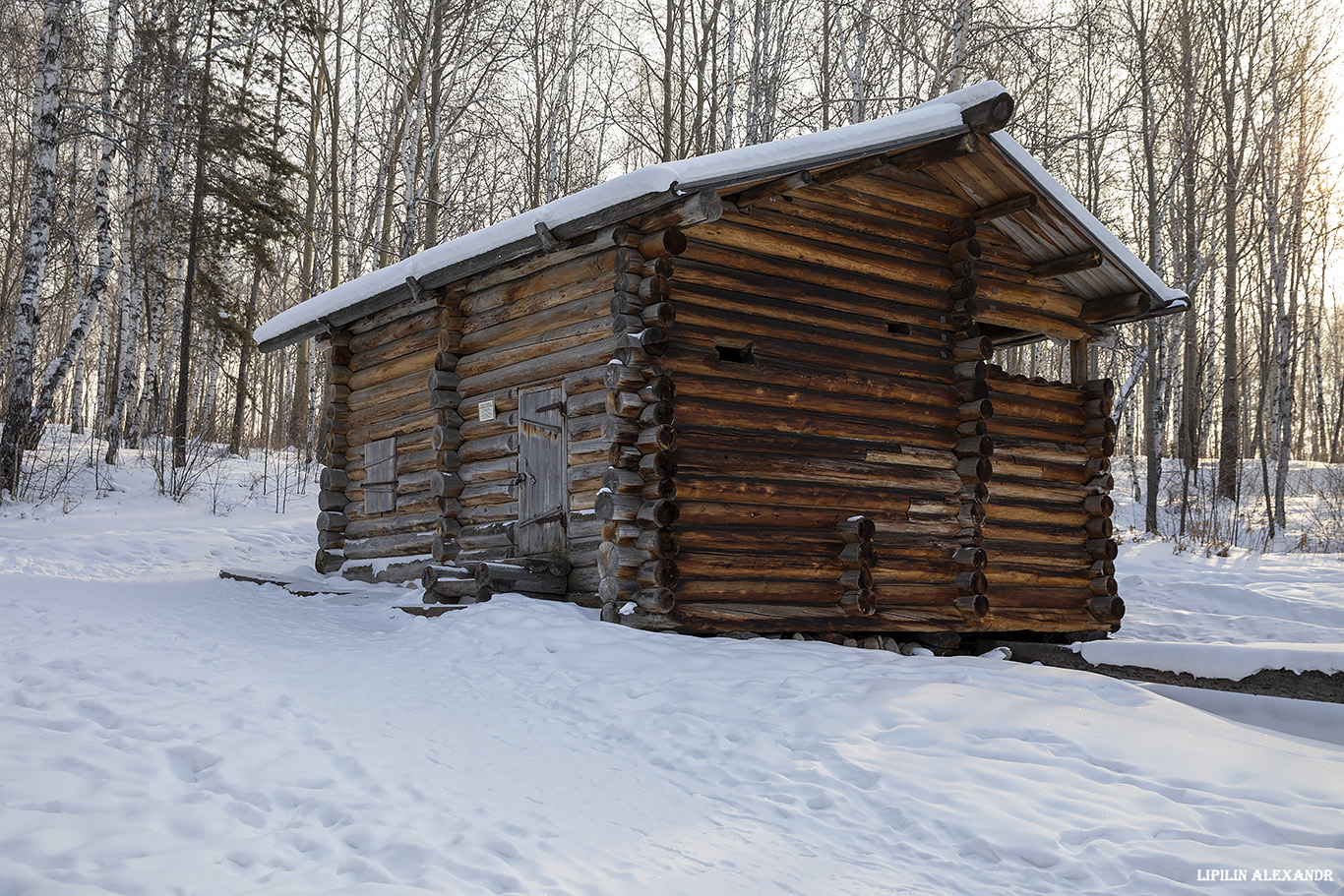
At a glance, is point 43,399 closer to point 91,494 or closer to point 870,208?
point 91,494

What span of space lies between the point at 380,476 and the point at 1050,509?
8.62 m

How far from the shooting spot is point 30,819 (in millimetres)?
3414

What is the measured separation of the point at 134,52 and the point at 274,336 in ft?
28.4

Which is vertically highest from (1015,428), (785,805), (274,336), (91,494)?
(274,336)

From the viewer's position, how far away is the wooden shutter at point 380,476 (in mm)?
12070

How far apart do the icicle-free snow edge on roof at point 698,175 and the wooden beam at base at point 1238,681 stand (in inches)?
191

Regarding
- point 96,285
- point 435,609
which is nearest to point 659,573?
point 435,609

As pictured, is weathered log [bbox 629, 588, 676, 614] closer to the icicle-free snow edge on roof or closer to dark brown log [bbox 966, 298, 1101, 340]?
the icicle-free snow edge on roof

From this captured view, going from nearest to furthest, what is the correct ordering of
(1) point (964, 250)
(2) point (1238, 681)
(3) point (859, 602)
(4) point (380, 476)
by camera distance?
(2) point (1238, 681), (3) point (859, 602), (1) point (964, 250), (4) point (380, 476)

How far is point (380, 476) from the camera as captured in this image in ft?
40.5

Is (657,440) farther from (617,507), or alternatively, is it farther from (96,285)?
(96,285)

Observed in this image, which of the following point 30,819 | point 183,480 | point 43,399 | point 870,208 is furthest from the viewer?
point 183,480

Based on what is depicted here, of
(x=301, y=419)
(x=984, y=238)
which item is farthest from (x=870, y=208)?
(x=301, y=419)

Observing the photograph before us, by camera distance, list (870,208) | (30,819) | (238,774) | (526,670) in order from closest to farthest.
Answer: (30,819), (238,774), (526,670), (870,208)
